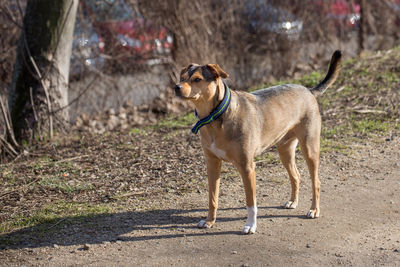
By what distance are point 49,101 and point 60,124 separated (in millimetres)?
420

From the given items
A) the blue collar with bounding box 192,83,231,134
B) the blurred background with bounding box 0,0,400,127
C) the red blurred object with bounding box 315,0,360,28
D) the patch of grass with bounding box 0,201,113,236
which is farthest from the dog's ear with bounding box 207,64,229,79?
the red blurred object with bounding box 315,0,360,28

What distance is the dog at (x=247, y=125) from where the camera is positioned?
4.47 metres

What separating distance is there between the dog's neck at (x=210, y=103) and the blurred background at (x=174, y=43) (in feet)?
16.0

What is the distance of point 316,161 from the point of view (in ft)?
16.8

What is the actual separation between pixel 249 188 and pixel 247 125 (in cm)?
56

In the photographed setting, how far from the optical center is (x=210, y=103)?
452 centimetres

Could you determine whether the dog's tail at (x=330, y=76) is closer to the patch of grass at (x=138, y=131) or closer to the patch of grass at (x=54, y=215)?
the patch of grass at (x=54, y=215)

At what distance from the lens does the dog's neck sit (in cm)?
452

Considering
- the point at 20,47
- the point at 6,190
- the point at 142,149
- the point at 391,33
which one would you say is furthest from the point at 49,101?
the point at 391,33

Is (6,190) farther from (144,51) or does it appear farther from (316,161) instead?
(144,51)

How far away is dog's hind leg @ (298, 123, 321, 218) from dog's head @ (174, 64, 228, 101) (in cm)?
104

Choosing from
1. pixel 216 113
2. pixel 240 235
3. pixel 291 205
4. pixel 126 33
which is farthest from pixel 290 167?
pixel 126 33

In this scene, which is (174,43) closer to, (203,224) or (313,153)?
(313,153)

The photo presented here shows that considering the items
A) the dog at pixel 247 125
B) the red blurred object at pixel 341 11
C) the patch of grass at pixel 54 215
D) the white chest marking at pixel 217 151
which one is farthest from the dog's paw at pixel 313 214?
the red blurred object at pixel 341 11
